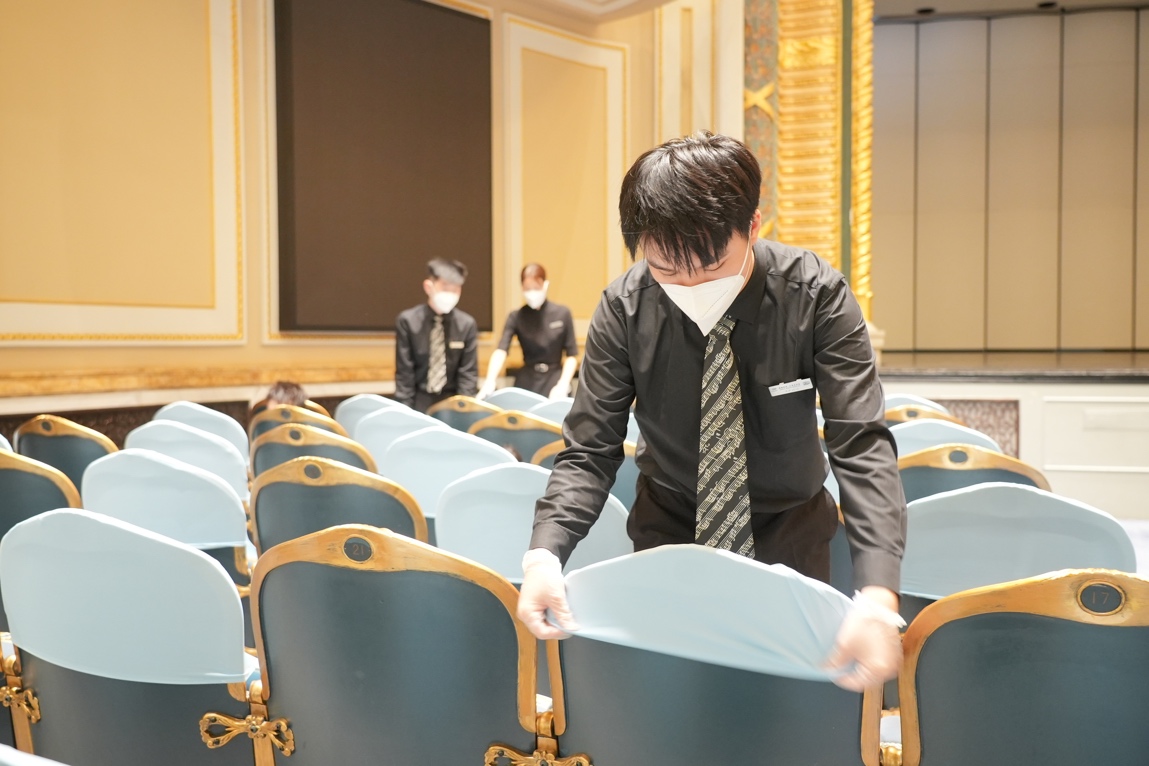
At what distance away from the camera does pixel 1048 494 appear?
1777 millimetres

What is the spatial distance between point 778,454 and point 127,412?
521 cm

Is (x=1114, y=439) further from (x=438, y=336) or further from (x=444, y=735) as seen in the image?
(x=444, y=735)

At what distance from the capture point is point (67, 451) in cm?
323

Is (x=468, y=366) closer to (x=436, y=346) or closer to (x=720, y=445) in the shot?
(x=436, y=346)

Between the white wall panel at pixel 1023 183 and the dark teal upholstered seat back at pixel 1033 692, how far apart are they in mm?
11963

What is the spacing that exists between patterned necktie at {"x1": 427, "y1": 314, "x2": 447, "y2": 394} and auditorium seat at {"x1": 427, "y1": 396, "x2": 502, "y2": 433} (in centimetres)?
75

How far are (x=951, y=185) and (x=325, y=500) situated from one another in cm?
1168

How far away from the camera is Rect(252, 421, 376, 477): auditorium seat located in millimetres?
2816

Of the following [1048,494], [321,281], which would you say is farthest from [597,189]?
[1048,494]

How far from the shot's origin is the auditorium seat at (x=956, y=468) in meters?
2.37

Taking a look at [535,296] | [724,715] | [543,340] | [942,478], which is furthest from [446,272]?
[724,715]

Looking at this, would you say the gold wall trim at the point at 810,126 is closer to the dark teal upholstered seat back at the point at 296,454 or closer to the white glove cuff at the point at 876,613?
the dark teal upholstered seat back at the point at 296,454

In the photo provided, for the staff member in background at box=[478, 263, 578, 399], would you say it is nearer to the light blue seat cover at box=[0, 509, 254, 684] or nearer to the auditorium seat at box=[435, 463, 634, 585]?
the auditorium seat at box=[435, 463, 634, 585]

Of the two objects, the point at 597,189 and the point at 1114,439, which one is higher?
the point at 597,189
